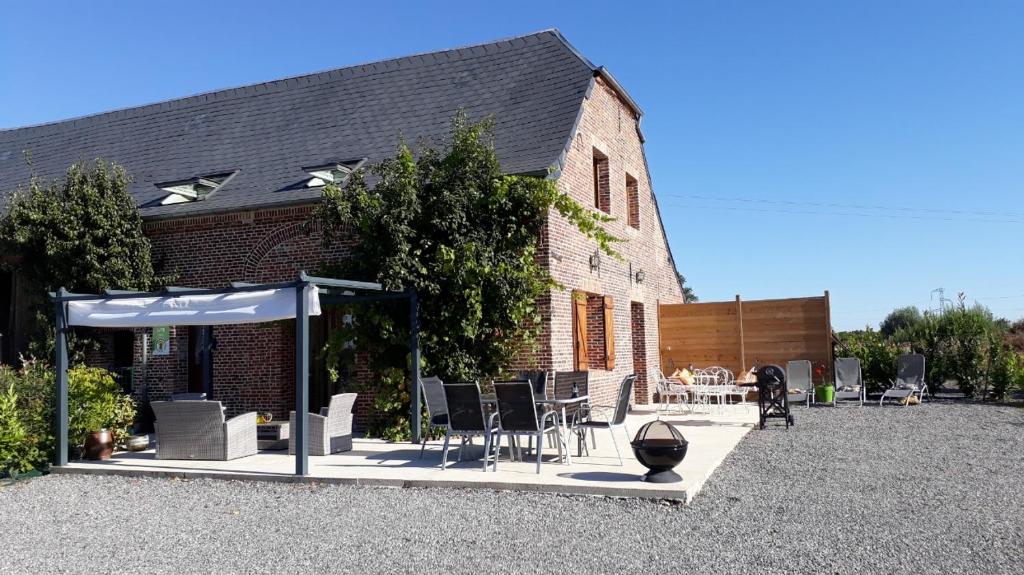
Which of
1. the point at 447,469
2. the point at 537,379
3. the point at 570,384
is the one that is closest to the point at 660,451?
the point at 447,469

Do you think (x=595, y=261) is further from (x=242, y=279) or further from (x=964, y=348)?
(x=964, y=348)

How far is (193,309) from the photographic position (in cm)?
782

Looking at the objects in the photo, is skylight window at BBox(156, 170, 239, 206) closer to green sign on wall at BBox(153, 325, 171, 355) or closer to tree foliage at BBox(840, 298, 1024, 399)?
green sign on wall at BBox(153, 325, 171, 355)

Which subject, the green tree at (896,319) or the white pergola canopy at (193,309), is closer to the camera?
the white pergola canopy at (193,309)

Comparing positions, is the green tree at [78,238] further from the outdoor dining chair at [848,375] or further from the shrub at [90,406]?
the outdoor dining chair at [848,375]

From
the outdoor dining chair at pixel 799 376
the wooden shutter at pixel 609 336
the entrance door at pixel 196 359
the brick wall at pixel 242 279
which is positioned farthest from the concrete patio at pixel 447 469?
the outdoor dining chair at pixel 799 376

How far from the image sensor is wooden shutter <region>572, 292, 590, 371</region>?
35.4 feet

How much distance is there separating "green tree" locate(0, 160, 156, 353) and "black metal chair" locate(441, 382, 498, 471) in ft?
21.6

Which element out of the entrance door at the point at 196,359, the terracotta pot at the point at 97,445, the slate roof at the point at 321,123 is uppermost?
the slate roof at the point at 321,123

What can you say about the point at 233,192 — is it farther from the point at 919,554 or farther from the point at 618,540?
the point at 919,554

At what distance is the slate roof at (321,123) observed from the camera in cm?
1135

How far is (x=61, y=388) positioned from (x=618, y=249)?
8.28m

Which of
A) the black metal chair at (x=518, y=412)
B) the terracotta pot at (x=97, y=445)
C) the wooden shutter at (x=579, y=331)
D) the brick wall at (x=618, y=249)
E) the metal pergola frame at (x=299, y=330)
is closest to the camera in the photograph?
the black metal chair at (x=518, y=412)

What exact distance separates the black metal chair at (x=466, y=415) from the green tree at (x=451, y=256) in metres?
2.29
